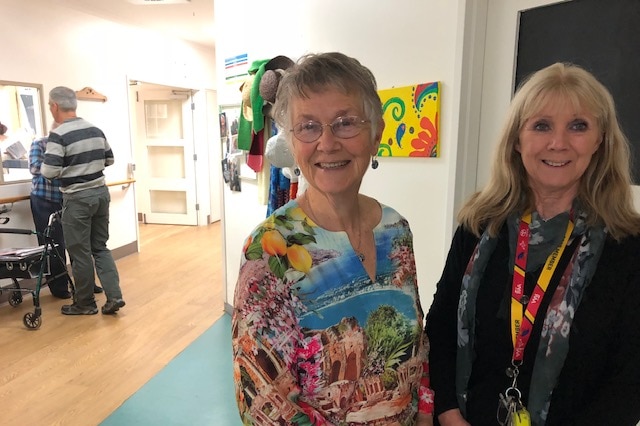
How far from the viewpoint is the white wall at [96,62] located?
420cm

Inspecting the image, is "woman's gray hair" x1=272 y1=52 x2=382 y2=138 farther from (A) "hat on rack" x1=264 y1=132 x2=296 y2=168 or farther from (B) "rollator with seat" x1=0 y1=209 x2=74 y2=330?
(B) "rollator with seat" x1=0 y1=209 x2=74 y2=330

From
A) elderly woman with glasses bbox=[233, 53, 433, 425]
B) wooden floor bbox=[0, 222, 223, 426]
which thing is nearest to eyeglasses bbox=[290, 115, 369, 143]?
elderly woman with glasses bbox=[233, 53, 433, 425]

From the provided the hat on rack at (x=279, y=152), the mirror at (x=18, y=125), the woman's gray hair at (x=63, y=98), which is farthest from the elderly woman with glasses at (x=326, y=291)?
the mirror at (x=18, y=125)

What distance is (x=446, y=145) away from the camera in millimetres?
2135

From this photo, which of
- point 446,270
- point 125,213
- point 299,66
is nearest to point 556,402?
Answer: point 446,270

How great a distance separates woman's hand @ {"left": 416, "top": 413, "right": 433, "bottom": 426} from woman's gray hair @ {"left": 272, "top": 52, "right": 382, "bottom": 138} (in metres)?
0.72

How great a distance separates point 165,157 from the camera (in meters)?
7.54

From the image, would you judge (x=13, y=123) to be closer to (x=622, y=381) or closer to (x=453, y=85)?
(x=453, y=85)

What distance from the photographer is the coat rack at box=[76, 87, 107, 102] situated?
4.89 metres

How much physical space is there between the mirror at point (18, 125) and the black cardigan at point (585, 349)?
4.49 meters

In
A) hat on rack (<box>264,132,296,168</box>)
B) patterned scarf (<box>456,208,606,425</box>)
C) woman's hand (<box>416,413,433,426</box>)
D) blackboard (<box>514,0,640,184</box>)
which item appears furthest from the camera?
hat on rack (<box>264,132,296,168</box>)

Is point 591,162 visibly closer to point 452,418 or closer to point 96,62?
point 452,418

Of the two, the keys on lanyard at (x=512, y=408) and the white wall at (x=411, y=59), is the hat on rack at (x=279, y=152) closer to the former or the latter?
the white wall at (x=411, y=59)

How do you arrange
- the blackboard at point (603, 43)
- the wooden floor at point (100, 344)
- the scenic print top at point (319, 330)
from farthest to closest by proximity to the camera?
the wooden floor at point (100, 344), the blackboard at point (603, 43), the scenic print top at point (319, 330)
